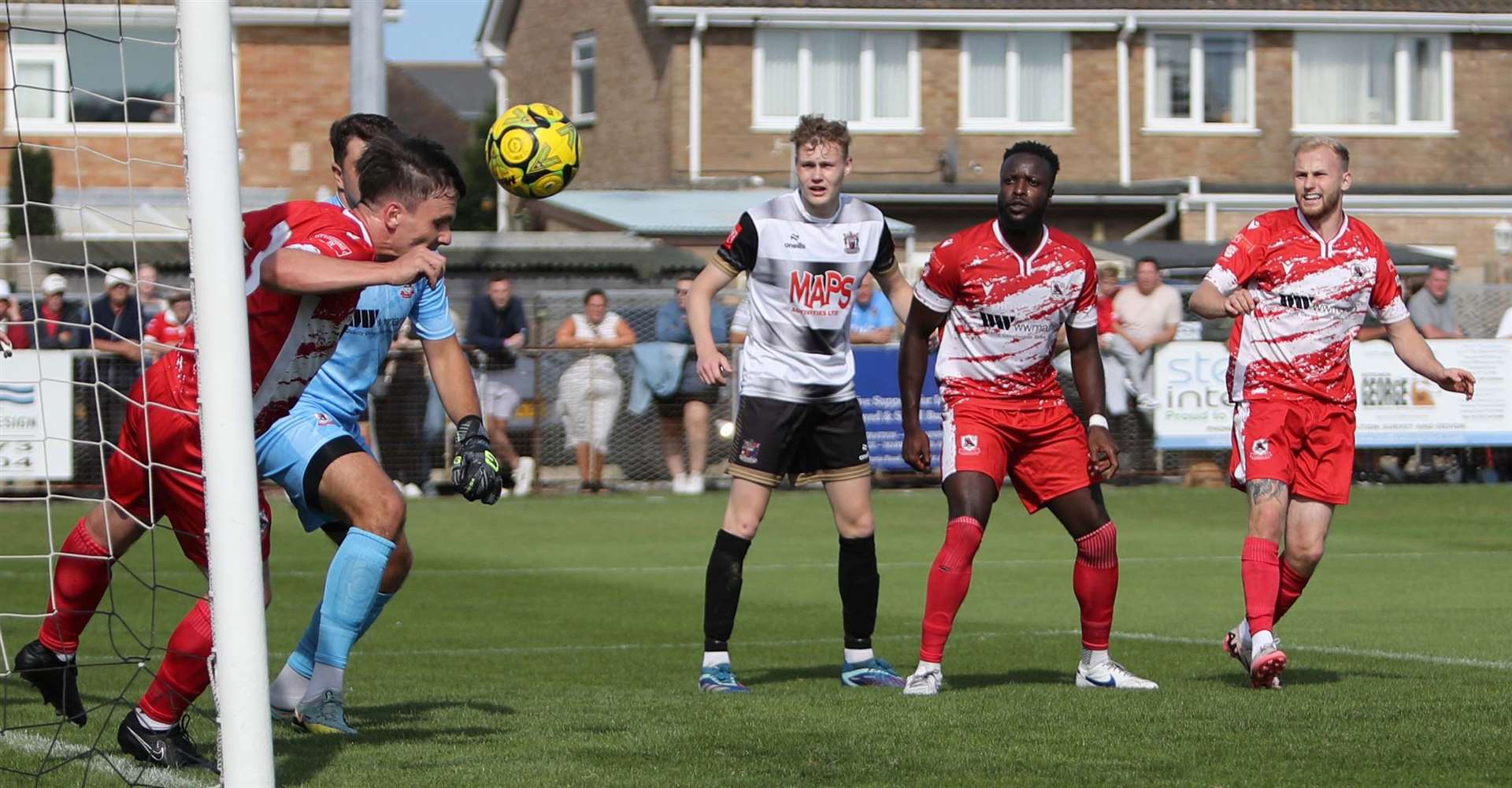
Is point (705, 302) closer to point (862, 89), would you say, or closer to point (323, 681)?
point (323, 681)

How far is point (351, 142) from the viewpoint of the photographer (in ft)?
23.3

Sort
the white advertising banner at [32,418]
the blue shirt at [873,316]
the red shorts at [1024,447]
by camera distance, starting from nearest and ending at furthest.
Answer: the red shorts at [1024,447] → the white advertising banner at [32,418] → the blue shirt at [873,316]

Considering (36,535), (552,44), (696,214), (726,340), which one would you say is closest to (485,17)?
(552,44)

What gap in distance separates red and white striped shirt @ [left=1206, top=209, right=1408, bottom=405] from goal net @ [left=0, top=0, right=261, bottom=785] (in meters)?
4.14

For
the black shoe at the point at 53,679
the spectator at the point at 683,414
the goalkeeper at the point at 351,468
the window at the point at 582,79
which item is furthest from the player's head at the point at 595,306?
the window at the point at 582,79

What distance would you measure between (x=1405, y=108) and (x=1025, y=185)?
31277mm

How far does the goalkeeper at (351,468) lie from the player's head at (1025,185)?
2217 millimetres

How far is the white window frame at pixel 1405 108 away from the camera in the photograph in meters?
36.5

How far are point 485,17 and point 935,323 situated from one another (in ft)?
117

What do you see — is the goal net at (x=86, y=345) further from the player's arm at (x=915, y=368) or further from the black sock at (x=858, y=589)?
the player's arm at (x=915, y=368)

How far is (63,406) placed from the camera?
17.5m

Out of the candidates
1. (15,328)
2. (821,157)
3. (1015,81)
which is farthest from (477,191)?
(821,157)

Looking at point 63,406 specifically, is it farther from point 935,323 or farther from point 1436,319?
point 1436,319

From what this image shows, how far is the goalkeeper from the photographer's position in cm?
646
